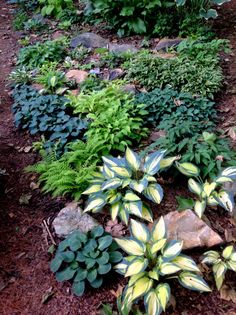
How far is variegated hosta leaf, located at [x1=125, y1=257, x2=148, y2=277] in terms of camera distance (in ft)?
7.65

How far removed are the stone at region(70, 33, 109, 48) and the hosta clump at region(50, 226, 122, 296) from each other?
4.00 m

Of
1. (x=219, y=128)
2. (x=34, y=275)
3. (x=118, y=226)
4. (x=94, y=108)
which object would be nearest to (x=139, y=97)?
(x=94, y=108)

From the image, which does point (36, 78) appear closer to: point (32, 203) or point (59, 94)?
point (59, 94)

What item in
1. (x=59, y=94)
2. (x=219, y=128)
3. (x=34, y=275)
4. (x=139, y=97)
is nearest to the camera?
(x=34, y=275)

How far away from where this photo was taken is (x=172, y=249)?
2416 mm

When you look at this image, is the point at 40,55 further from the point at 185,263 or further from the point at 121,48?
the point at 185,263

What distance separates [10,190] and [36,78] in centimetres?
206

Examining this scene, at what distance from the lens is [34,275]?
9.06 ft

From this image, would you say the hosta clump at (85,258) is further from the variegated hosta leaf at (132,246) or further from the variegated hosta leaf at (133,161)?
the variegated hosta leaf at (133,161)

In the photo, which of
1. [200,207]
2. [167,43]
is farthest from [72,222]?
[167,43]

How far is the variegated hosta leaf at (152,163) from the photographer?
3.00 m

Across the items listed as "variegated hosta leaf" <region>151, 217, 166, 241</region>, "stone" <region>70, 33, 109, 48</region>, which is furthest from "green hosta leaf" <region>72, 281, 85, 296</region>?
"stone" <region>70, 33, 109, 48</region>

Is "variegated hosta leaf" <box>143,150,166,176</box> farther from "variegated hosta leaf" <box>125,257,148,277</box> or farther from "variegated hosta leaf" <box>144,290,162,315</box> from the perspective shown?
"variegated hosta leaf" <box>144,290,162,315</box>

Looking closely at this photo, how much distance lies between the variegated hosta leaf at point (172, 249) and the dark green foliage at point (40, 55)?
391cm
